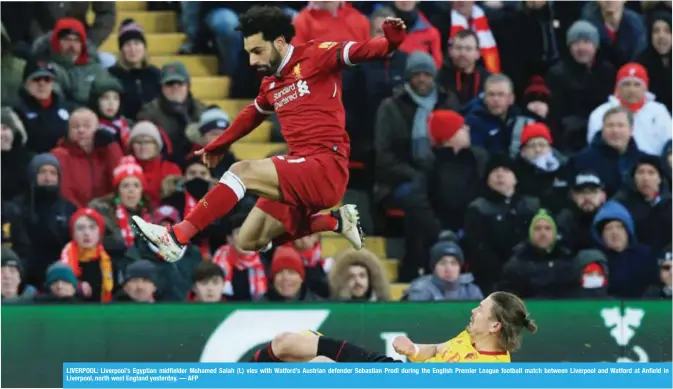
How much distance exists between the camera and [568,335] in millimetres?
13297

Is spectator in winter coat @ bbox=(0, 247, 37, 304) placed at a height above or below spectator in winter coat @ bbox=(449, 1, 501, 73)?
below

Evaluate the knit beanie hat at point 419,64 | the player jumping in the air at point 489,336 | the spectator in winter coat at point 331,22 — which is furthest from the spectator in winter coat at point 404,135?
the player jumping in the air at point 489,336

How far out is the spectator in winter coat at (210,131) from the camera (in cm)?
1403

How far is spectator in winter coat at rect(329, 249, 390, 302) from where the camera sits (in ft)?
43.3

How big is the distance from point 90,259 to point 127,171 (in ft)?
2.60

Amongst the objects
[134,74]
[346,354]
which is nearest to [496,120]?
[134,74]

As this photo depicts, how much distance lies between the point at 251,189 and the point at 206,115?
4231mm

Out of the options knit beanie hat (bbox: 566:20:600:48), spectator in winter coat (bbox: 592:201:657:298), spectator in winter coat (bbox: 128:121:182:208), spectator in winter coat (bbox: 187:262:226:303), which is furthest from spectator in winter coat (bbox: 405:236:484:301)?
knit beanie hat (bbox: 566:20:600:48)

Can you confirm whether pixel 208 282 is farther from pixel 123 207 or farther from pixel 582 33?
pixel 582 33

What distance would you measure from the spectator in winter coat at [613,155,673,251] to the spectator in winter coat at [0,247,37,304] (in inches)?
194

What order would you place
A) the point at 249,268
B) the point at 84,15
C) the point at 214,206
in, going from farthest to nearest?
1. the point at 84,15
2. the point at 249,268
3. the point at 214,206

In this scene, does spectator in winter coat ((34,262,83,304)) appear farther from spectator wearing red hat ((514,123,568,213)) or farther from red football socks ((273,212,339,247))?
spectator wearing red hat ((514,123,568,213))

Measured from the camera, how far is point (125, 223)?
1348 centimetres

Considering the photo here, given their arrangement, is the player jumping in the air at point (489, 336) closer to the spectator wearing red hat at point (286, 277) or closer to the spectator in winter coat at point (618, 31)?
the spectator wearing red hat at point (286, 277)
